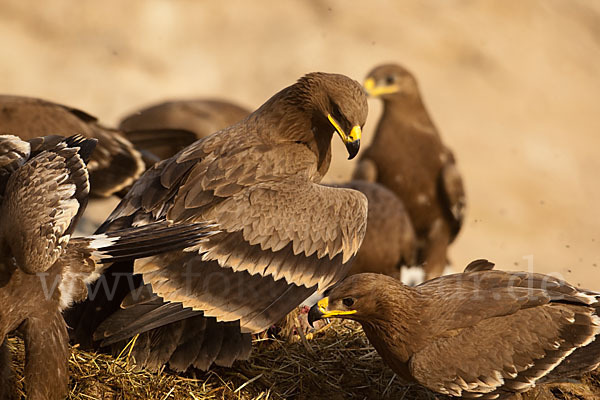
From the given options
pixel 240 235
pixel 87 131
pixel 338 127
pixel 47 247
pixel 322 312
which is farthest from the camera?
pixel 87 131

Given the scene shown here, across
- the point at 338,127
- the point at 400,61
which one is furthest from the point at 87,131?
the point at 400,61

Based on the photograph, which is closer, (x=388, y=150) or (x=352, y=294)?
(x=352, y=294)

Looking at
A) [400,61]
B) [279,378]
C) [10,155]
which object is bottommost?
[400,61]

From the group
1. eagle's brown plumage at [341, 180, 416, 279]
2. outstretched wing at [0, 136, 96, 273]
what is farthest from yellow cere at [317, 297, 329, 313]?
eagle's brown plumage at [341, 180, 416, 279]

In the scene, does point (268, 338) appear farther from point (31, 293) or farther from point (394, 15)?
point (394, 15)

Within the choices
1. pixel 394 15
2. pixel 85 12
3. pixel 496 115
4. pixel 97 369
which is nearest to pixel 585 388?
pixel 97 369

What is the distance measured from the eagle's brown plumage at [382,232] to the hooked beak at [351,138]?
314 cm

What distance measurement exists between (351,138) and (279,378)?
125 cm

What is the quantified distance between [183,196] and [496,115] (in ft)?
38.3

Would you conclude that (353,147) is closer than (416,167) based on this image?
Yes

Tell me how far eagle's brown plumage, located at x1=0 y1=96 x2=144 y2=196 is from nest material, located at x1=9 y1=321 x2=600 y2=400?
247 cm

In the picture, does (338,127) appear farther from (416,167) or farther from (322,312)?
(416,167)

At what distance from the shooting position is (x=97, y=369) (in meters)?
4.72

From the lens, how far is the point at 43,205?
4.36 metres
